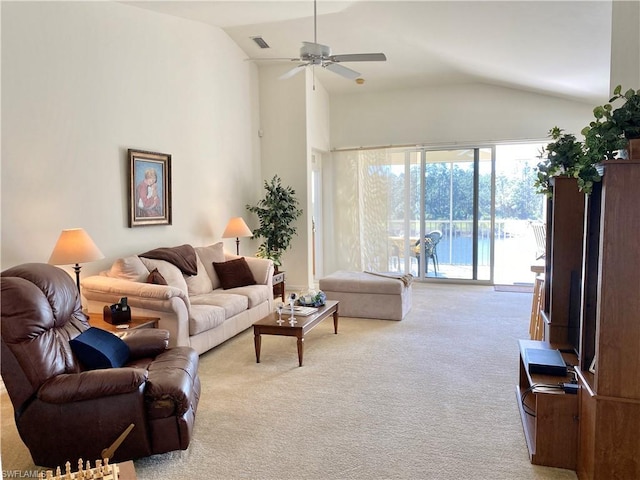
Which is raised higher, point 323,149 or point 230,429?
point 323,149

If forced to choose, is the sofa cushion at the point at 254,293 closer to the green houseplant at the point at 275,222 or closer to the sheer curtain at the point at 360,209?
the green houseplant at the point at 275,222

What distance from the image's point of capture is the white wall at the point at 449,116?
6.86m

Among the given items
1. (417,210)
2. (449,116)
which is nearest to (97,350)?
(417,210)

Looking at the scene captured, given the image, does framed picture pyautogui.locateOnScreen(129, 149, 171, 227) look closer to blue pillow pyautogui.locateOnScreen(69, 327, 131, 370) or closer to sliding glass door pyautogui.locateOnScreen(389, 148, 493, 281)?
blue pillow pyautogui.locateOnScreen(69, 327, 131, 370)

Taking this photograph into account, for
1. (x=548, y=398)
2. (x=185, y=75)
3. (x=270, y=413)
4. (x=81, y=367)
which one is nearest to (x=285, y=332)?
(x=270, y=413)

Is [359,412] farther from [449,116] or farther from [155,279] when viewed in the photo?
[449,116]

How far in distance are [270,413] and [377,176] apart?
17.5 feet

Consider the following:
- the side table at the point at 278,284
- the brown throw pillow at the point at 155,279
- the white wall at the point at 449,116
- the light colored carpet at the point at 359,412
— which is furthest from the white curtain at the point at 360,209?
the brown throw pillow at the point at 155,279

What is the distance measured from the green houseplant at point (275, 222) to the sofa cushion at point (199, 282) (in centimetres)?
150

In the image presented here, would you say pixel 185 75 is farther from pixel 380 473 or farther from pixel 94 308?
pixel 380 473

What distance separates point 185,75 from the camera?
5449 mm

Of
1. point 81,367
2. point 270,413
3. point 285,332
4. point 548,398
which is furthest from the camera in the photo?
point 285,332

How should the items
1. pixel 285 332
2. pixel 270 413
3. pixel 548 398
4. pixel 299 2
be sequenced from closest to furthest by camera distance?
1. pixel 548 398
2. pixel 270 413
3. pixel 285 332
4. pixel 299 2

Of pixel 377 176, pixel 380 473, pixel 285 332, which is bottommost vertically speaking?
pixel 380 473
